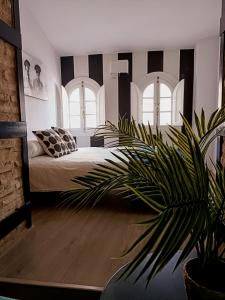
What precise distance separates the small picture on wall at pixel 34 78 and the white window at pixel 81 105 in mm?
840

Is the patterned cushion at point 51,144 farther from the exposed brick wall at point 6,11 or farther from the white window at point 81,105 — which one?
the white window at point 81,105

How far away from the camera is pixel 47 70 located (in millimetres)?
4520

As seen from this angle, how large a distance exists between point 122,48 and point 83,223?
3.80m

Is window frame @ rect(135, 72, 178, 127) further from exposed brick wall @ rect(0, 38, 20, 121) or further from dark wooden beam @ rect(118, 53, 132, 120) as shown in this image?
exposed brick wall @ rect(0, 38, 20, 121)

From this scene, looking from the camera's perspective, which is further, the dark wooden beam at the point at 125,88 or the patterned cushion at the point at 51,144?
the dark wooden beam at the point at 125,88

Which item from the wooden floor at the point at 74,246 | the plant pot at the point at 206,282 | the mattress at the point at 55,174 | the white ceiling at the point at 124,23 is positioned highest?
the white ceiling at the point at 124,23

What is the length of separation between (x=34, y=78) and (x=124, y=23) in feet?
5.97

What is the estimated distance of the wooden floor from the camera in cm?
157

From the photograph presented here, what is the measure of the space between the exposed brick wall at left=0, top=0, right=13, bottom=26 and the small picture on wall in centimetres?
171

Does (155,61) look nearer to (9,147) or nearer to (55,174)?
(55,174)

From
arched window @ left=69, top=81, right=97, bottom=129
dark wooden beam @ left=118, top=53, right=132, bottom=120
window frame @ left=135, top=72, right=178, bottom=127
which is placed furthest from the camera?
arched window @ left=69, top=81, right=97, bottom=129

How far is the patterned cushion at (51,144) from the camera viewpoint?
313 centimetres

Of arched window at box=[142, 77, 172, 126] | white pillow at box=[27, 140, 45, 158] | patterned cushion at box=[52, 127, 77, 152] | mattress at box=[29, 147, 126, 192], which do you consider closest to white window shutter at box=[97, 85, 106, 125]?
arched window at box=[142, 77, 172, 126]

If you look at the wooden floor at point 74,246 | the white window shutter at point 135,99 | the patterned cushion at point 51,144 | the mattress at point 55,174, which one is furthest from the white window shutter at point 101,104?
the wooden floor at point 74,246
